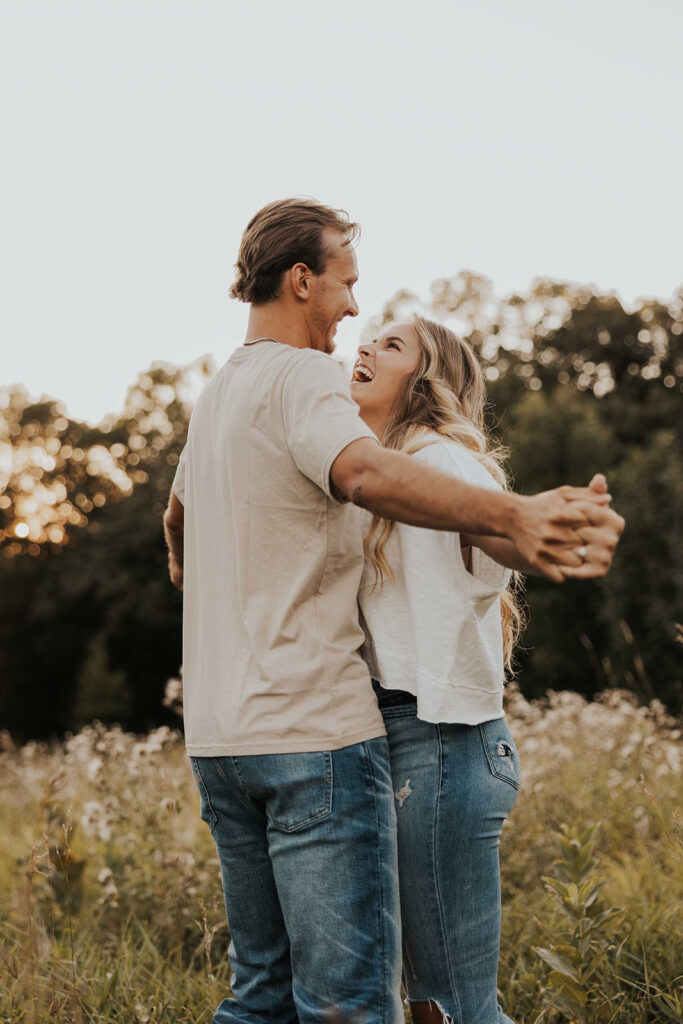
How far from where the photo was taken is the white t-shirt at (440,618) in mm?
2150

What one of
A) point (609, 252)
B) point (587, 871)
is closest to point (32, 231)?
point (587, 871)

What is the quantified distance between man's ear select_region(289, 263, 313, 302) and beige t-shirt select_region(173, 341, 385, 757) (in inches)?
6.2

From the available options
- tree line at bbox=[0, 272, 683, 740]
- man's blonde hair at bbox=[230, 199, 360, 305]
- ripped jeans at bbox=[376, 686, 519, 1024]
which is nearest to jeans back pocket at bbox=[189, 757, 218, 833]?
ripped jeans at bbox=[376, 686, 519, 1024]

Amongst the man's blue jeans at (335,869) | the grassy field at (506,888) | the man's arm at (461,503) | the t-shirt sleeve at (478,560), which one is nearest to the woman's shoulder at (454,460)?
the t-shirt sleeve at (478,560)

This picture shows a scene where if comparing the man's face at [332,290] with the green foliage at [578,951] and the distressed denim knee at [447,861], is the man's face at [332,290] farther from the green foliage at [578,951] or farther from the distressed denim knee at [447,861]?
the green foliage at [578,951]

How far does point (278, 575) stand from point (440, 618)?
36cm

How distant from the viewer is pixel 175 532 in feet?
9.34

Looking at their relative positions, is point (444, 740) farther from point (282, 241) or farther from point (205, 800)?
point (282, 241)

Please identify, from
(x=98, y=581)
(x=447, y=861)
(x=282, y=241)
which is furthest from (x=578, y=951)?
(x=98, y=581)

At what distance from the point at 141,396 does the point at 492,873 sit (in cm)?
3098

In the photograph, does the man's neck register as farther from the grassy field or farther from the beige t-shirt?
the grassy field

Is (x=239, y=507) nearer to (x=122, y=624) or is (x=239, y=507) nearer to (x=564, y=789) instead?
(x=564, y=789)

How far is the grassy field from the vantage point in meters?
2.92

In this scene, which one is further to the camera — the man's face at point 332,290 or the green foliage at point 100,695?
the green foliage at point 100,695
